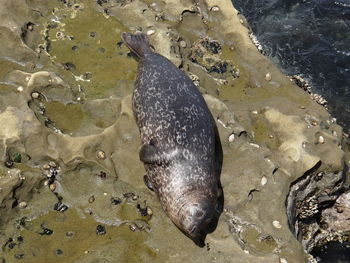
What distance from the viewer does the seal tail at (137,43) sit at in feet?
27.0

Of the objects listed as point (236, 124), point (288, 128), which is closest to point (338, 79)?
point (288, 128)

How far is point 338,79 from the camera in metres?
10.9

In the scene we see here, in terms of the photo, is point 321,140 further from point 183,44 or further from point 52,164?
point 52,164

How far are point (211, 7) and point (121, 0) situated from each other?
6.32 ft

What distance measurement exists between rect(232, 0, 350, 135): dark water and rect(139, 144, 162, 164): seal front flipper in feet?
16.5

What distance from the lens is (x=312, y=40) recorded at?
11.8 m

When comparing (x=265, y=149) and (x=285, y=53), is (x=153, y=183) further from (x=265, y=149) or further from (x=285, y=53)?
(x=285, y=53)

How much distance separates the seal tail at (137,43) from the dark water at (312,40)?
416 cm

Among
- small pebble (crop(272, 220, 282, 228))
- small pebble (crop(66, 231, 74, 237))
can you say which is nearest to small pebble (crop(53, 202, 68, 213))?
small pebble (crop(66, 231, 74, 237))

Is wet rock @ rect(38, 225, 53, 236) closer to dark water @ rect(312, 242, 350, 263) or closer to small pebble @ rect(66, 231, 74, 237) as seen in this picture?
small pebble @ rect(66, 231, 74, 237)

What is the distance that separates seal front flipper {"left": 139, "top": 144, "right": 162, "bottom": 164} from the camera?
674 centimetres

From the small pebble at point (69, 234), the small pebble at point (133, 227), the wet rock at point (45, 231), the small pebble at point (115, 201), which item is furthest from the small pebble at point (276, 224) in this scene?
the wet rock at point (45, 231)

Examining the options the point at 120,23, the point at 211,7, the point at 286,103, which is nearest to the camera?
the point at 286,103

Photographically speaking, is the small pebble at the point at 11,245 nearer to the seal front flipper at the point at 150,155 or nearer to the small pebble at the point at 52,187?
the small pebble at the point at 52,187
